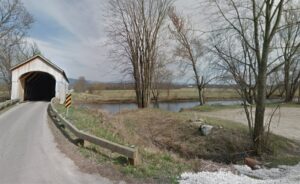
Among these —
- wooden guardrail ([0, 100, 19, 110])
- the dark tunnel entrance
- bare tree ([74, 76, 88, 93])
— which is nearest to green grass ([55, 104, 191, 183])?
wooden guardrail ([0, 100, 19, 110])

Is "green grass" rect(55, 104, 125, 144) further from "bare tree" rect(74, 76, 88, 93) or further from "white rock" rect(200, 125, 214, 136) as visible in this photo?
"bare tree" rect(74, 76, 88, 93)

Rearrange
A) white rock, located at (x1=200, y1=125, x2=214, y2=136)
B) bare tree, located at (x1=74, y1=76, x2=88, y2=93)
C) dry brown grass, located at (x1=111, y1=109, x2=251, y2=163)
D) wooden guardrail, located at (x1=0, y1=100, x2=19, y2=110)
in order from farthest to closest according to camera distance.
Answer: bare tree, located at (x1=74, y1=76, x2=88, y2=93), wooden guardrail, located at (x1=0, y1=100, x2=19, y2=110), white rock, located at (x1=200, y1=125, x2=214, y2=136), dry brown grass, located at (x1=111, y1=109, x2=251, y2=163)

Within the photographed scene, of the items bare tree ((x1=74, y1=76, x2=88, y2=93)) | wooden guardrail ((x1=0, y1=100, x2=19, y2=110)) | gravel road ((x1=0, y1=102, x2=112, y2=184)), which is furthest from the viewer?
bare tree ((x1=74, y1=76, x2=88, y2=93))

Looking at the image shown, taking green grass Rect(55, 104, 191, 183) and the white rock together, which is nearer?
green grass Rect(55, 104, 191, 183)

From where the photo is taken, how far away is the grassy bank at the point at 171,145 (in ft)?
21.3

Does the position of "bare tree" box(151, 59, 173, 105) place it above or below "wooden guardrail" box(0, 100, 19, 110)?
above

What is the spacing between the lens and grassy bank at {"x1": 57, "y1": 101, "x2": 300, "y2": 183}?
Answer: 6.48 metres

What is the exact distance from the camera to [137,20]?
24516mm

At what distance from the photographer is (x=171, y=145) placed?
43.9 ft

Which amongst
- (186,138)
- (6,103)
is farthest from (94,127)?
(6,103)

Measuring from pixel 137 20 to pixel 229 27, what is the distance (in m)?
14.7

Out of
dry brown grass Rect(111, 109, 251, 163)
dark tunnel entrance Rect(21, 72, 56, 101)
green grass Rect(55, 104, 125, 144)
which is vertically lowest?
dry brown grass Rect(111, 109, 251, 163)

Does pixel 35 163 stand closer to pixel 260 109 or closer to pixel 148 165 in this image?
pixel 148 165

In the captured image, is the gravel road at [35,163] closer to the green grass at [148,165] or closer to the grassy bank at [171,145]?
the green grass at [148,165]
